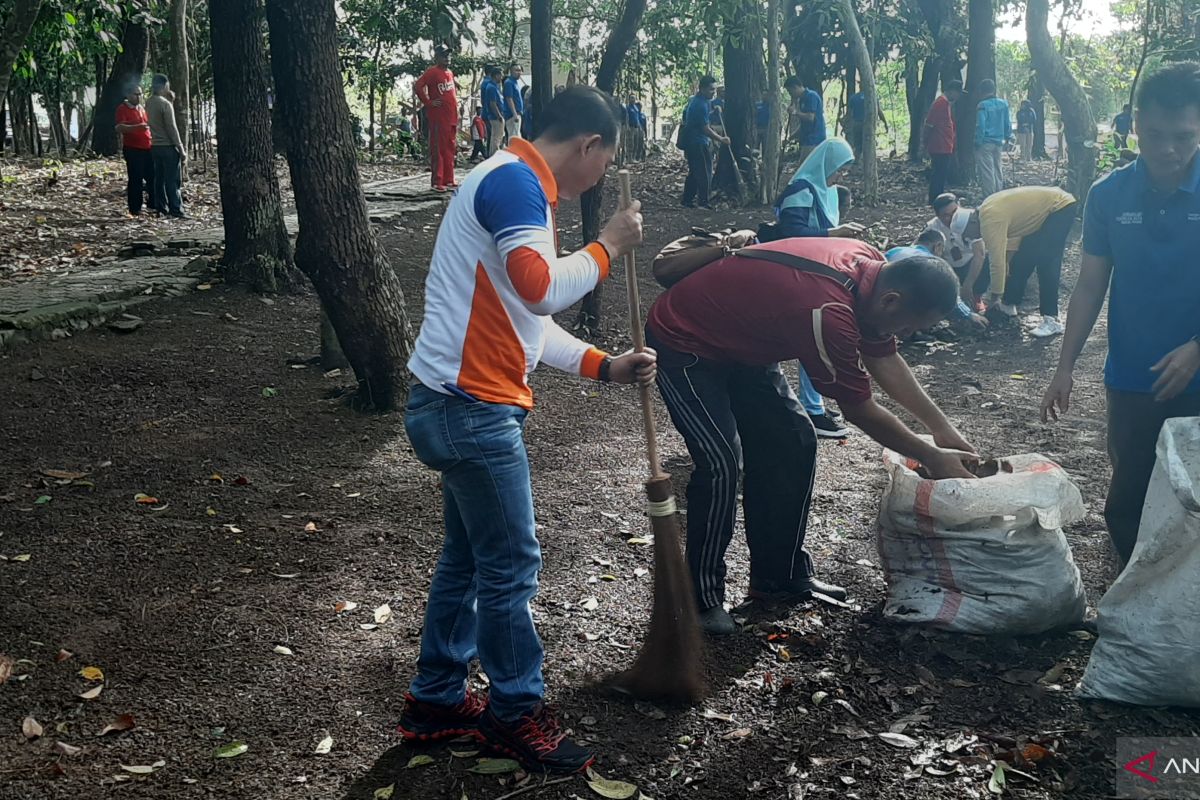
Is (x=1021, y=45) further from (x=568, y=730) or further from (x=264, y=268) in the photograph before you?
(x=568, y=730)

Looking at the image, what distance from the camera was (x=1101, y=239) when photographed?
3.83 metres

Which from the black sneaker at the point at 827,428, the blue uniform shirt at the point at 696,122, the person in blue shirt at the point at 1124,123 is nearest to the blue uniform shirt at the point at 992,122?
the blue uniform shirt at the point at 696,122

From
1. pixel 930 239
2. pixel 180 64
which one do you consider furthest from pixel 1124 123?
pixel 180 64

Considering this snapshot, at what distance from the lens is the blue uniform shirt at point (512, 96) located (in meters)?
19.4

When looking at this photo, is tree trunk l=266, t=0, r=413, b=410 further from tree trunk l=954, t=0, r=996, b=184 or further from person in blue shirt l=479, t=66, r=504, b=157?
person in blue shirt l=479, t=66, r=504, b=157

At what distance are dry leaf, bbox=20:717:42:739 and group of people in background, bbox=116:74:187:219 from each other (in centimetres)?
1135

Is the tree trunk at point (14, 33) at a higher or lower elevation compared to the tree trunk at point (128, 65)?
lower

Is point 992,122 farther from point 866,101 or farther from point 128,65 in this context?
point 128,65

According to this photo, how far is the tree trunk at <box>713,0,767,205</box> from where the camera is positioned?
1583cm

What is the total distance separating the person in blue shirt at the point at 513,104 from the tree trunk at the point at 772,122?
18.6 ft

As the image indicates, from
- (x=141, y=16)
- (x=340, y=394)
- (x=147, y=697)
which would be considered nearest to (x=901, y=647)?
(x=147, y=697)

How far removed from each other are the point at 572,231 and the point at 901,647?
1029cm

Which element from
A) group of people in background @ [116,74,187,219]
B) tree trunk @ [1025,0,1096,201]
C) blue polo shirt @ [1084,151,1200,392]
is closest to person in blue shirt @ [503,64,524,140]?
group of people in background @ [116,74,187,219]

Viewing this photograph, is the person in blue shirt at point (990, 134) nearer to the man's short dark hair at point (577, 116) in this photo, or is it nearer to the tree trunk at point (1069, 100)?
the tree trunk at point (1069, 100)
